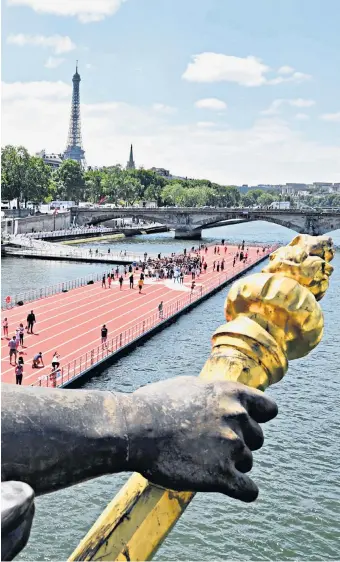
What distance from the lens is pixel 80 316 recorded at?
115 ft

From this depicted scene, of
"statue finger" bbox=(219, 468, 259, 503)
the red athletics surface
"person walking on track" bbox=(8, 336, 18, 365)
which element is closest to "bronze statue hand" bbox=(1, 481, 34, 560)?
"statue finger" bbox=(219, 468, 259, 503)

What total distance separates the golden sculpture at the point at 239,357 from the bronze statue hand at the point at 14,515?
2.34ft

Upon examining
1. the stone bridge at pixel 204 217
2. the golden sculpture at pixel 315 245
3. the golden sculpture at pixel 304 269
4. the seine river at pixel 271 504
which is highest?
the golden sculpture at pixel 315 245

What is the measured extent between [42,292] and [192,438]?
44.6 metres

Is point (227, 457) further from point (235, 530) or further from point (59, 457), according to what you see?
point (235, 530)

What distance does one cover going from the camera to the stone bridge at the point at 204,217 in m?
95.1

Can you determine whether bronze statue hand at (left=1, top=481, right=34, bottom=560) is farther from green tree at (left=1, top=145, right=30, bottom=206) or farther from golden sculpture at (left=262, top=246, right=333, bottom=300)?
green tree at (left=1, top=145, right=30, bottom=206)

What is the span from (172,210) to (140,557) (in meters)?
98.6

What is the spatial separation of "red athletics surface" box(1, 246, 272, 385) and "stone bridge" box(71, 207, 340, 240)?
46818mm

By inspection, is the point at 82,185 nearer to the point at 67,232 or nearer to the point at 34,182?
the point at 34,182

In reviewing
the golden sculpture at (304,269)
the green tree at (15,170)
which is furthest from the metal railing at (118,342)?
the green tree at (15,170)

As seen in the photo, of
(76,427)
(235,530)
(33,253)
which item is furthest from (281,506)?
(33,253)

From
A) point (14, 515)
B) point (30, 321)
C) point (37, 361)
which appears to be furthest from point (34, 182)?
point (14, 515)

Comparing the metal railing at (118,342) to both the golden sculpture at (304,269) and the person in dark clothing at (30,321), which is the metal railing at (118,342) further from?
the golden sculpture at (304,269)
